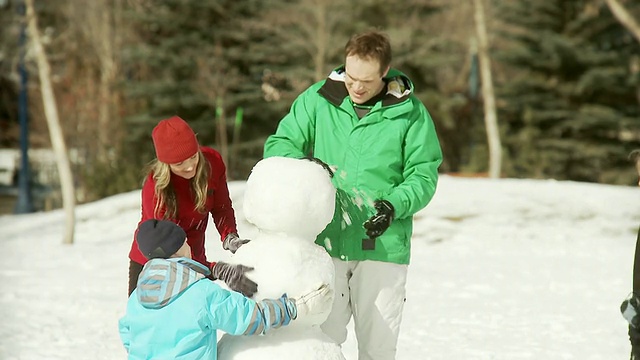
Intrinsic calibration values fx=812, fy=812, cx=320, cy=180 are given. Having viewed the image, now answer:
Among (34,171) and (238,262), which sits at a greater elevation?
(238,262)

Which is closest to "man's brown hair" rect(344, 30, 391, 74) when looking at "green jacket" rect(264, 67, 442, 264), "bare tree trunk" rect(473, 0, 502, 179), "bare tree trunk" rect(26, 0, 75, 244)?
"green jacket" rect(264, 67, 442, 264)

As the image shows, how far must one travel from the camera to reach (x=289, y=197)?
2.75m

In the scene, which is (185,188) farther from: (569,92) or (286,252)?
(569,92)

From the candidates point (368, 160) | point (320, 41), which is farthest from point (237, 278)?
point (320, 41)

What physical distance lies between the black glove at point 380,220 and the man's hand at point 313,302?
0.37 m

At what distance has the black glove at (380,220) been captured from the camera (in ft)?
9.98

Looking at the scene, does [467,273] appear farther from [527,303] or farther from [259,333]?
[259,333]

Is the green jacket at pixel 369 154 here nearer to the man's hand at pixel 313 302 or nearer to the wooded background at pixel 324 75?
the man's hand at pixel 313 302

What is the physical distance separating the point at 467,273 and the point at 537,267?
998 mm

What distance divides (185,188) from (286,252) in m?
1.03

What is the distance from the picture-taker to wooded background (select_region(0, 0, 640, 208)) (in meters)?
21.6

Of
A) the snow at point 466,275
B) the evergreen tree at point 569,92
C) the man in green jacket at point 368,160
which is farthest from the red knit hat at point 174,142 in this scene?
the evergreen tree at point 569,92

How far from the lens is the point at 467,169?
22.0 meters

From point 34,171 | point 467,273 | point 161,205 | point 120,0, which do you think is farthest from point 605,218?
point 34,171
